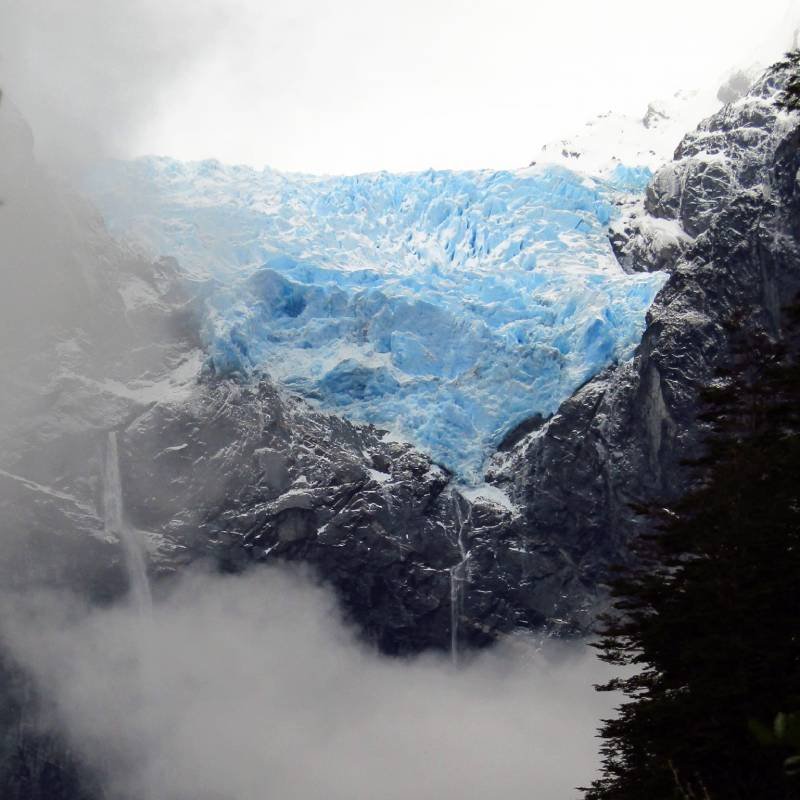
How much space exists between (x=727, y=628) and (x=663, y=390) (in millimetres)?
98502

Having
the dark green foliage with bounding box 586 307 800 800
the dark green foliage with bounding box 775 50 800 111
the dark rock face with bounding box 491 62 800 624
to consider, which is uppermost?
the dark rock face with bounding box 491 62 800 624

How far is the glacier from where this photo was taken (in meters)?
120

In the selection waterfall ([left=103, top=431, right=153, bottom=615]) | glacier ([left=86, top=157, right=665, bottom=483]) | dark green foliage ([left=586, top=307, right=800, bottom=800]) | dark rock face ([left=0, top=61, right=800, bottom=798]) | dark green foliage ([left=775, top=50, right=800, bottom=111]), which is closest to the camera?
dark green foliage ([left=775, top=50, right=800, bottom=111])

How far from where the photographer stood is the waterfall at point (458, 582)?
409 feet

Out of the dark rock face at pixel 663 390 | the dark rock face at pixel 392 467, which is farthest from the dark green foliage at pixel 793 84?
the dark rock face at pixel 392 467

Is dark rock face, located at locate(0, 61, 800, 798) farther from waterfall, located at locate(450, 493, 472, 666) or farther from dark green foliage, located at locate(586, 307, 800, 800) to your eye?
dark green foliage, located at locate(586, 307, 800, 800)

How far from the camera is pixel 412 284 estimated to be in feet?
431

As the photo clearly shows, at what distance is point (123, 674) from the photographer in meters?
128

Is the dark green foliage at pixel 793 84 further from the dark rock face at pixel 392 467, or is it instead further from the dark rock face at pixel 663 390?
the dark rock face at pixel 392 467

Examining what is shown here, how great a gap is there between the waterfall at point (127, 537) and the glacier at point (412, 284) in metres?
16.7

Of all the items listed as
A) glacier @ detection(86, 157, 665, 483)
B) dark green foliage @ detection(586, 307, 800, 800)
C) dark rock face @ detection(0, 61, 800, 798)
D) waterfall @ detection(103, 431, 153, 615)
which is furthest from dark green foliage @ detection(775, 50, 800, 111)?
waterfall @ detection(103, 431, 153, 615)

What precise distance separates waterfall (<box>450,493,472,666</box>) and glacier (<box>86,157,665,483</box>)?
515 cm

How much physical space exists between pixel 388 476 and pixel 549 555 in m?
19.5

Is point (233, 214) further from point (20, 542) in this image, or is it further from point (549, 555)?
point (549, 555)
